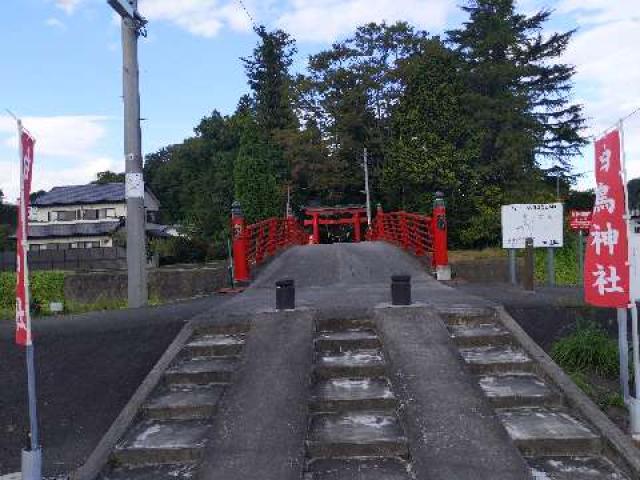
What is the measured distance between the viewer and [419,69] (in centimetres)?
2714

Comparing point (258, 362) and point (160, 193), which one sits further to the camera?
point (160, 193)

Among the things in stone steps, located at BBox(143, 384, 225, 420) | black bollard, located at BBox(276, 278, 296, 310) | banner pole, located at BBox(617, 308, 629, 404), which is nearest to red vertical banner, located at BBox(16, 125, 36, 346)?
stone steps, located at BBox(143, 384, 225, 420)

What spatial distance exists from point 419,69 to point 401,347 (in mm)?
24407

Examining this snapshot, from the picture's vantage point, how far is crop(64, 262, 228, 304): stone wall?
18.9m

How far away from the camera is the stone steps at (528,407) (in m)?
3.69

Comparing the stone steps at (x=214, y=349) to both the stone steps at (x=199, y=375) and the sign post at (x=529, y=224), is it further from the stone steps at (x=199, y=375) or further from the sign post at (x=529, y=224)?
the sign post at (x=529, y=224)

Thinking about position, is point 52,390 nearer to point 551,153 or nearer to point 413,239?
point 413,239

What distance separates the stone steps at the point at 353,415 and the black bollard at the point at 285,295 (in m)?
0.58

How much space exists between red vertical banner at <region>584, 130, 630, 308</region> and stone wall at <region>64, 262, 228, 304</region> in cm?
1538

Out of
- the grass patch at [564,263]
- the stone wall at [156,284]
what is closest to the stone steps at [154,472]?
the stone wall at [156,284]

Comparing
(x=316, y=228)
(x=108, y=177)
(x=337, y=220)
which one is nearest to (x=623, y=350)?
(x=316, y=228)

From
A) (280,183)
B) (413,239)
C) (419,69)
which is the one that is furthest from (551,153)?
(413,239)

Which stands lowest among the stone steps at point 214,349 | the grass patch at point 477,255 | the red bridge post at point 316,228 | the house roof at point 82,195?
→ the stone steps at point 214,349

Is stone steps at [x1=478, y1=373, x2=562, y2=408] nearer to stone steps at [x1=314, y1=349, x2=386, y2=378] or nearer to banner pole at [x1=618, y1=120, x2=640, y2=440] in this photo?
banner pole at [x1=618, y1=120, x2=640, y2=440]
